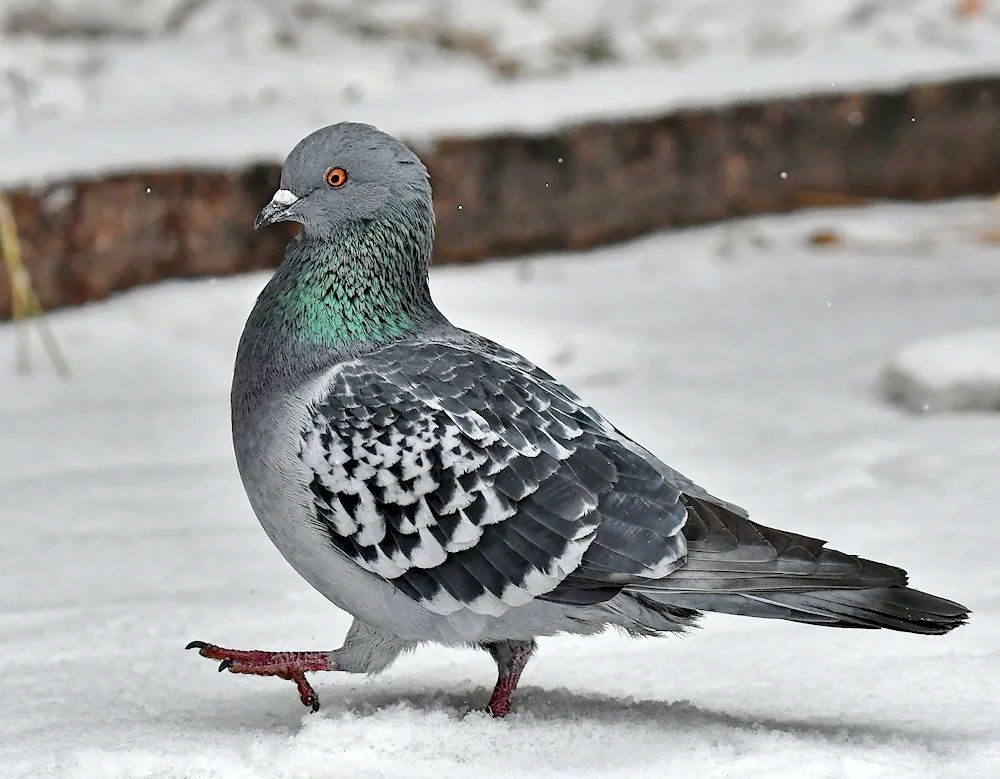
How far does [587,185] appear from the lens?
5312 mm

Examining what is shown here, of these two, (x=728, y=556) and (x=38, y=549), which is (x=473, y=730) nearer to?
(x=728, y=556)

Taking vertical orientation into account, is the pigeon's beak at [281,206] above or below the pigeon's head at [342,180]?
below

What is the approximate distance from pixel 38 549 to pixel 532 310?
6.97ft

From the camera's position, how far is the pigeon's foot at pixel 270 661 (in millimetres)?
2336

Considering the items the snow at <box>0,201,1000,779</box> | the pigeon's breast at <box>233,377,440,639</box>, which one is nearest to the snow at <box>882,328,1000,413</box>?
the snow at <box>0,201,1000,779</box>

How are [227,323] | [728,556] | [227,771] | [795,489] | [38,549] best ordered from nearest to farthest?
[227,771]
[728,556]
[38,549]
[795,489]
[227,323]

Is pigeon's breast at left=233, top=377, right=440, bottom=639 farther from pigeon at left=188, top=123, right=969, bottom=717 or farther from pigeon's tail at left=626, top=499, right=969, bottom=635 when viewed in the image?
pigeon's tail at left=626, top=499, right=969, bottom=635

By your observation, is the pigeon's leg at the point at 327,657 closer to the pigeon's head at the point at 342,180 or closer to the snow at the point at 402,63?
the pigeon's head at the point at 342,180

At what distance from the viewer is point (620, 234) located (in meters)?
5.47

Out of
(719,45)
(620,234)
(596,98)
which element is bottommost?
(620,234)

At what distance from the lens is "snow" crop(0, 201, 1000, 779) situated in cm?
216

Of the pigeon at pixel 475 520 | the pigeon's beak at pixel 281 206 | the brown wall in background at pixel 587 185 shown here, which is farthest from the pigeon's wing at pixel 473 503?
the brown wall in background at pixel 587 185

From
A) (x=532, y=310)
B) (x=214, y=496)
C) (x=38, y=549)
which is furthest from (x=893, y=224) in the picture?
(x=38, y=549)

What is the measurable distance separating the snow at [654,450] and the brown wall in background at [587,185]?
11 cm
